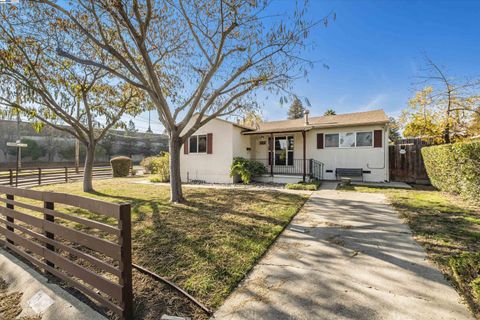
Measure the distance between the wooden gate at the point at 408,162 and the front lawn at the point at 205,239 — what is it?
7293 mm

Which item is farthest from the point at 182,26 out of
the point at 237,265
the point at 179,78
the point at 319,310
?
the point at 319,310

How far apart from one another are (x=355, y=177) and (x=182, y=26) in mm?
9966

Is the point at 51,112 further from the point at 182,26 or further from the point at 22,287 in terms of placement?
the point at 22,287

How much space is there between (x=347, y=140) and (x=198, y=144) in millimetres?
8053

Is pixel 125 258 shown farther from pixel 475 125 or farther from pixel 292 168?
pixel 475 125

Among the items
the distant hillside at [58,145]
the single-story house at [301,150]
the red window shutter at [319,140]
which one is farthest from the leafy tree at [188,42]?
the distant hillside at [58,145]

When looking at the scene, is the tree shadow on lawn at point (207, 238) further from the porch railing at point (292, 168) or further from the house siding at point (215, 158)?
the porch railing at point (292, 168)

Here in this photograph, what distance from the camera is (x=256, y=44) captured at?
20.7 feet

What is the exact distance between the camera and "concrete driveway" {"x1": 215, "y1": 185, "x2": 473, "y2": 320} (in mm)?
2010

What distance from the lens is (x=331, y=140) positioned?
11430mm

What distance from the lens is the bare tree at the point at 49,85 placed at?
6.30m

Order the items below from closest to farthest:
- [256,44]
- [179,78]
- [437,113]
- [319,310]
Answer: [319,310]
[256,44]
[179,78]
[437,113]

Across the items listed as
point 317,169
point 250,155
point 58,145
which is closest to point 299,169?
Result: point 317,169

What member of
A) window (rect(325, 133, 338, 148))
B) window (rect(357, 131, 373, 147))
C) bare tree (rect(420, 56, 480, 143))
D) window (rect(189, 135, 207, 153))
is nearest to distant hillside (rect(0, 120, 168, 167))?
window (rect(189, 135, 207, 153))
